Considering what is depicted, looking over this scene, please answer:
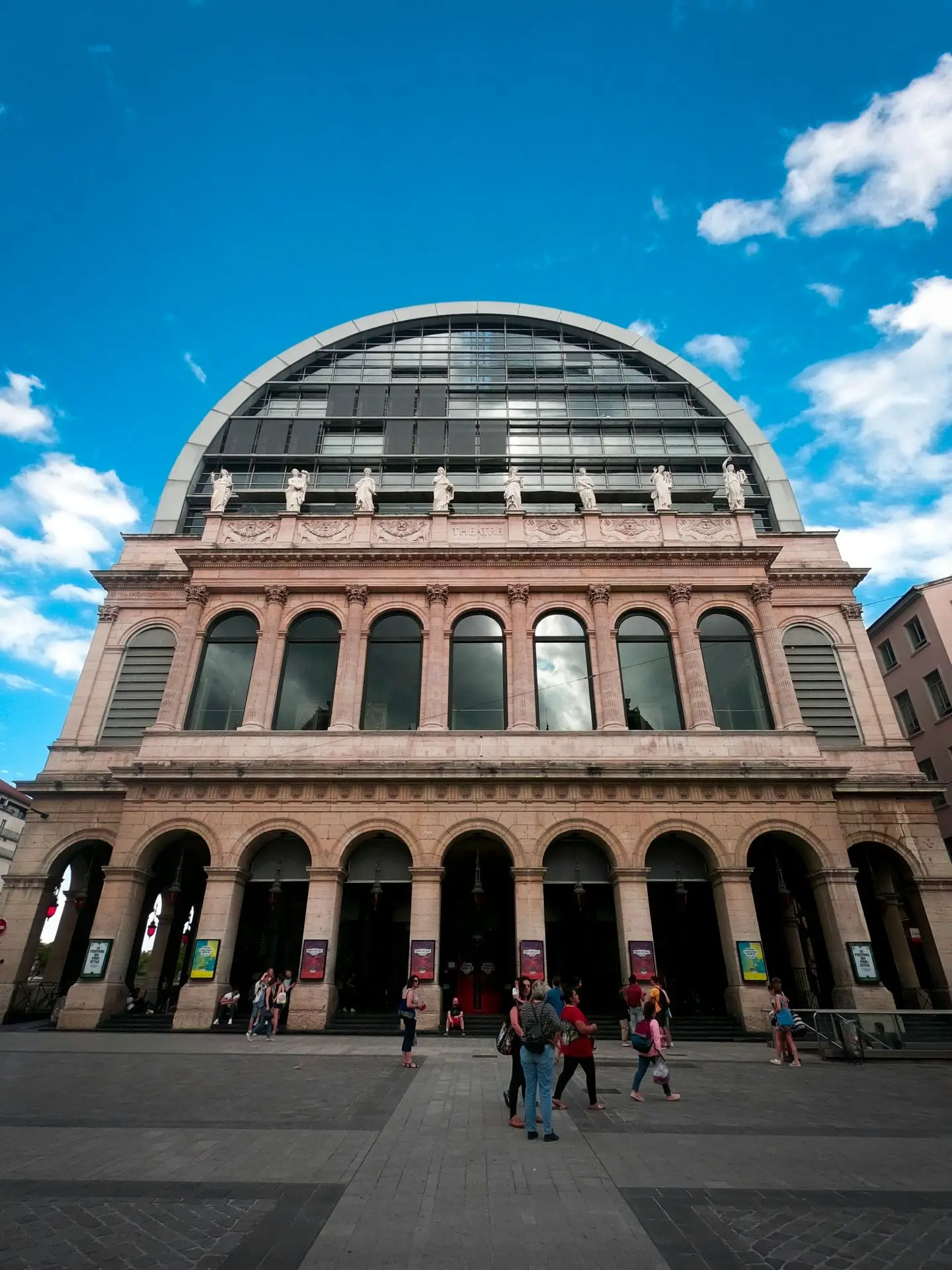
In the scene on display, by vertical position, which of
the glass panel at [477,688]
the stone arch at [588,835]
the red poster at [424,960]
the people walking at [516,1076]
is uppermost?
the glass panel at [477,688]

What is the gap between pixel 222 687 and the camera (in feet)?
81.9

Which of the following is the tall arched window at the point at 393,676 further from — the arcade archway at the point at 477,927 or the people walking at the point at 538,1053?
the people walking at the point at 538,1053

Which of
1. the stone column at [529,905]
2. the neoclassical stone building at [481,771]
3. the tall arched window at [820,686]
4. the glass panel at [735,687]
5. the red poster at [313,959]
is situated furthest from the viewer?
the tall arched window at [820,686]

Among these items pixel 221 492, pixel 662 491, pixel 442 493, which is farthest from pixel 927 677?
pixel 221 492

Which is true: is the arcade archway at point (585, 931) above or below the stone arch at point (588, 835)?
below

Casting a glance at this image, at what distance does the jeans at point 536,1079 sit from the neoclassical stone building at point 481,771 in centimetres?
1159

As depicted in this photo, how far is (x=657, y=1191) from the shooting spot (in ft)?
21.3

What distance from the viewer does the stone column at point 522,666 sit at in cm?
2342

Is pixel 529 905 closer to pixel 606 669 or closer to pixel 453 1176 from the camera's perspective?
pixel 606 669

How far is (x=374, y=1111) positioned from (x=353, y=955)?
50.4 ft

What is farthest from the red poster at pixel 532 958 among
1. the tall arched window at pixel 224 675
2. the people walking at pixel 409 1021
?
the tall arched window at pixel 224 675

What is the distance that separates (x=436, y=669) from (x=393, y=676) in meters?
1.75

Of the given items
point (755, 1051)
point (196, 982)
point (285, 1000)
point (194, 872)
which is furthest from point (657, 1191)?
point (194, 872)

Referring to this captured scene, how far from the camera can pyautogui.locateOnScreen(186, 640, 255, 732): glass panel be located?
2433 centimetres
